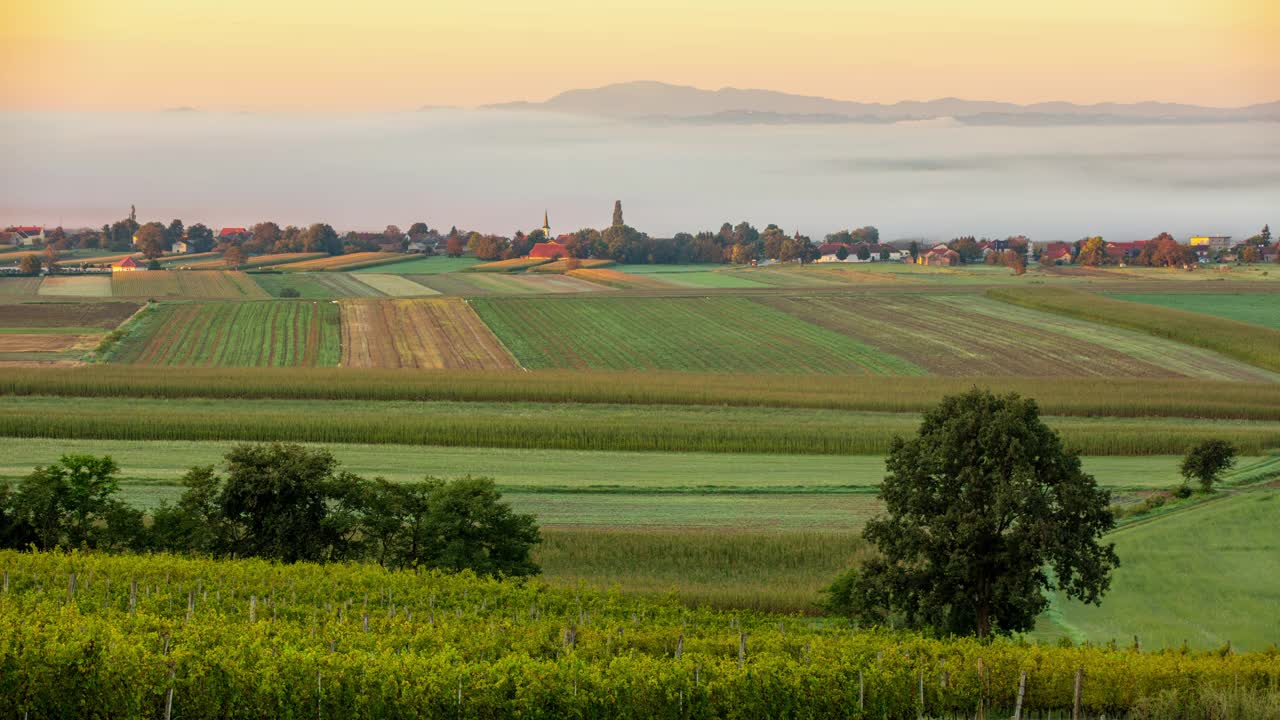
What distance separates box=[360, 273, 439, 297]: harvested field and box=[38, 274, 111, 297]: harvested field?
29.8 metres

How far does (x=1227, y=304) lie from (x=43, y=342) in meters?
115

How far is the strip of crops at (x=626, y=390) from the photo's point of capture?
88.8 metres

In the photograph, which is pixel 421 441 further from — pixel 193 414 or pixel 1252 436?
pixel 1252 436

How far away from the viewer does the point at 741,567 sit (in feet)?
168

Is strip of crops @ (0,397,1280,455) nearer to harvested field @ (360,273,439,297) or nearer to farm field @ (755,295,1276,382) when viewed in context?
farm field @ (755,295,1276,382)

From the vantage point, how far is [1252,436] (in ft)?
251

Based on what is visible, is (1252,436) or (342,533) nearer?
(342,533)

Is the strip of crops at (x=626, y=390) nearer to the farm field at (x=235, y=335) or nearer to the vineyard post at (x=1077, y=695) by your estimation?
the farm field at (x=235, y=335)

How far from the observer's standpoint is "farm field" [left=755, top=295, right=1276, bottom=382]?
104m

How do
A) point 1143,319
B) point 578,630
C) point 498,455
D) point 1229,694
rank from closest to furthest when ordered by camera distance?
point 1229,694 < point 578,630 < point 498,455 < point 1143,319

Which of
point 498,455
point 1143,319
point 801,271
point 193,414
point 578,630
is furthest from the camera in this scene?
point 801,271

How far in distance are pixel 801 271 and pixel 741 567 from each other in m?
151

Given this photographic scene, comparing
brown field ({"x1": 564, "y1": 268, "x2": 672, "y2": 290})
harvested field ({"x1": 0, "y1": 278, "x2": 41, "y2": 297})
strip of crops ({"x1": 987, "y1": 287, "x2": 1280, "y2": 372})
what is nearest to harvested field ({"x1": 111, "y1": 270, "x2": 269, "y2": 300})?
harvested field ({"x1": 0, "y1": 278, "x2": 41, "y2": 297})

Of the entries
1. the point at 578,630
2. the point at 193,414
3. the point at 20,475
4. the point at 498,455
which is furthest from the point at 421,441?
the point at 578,630
